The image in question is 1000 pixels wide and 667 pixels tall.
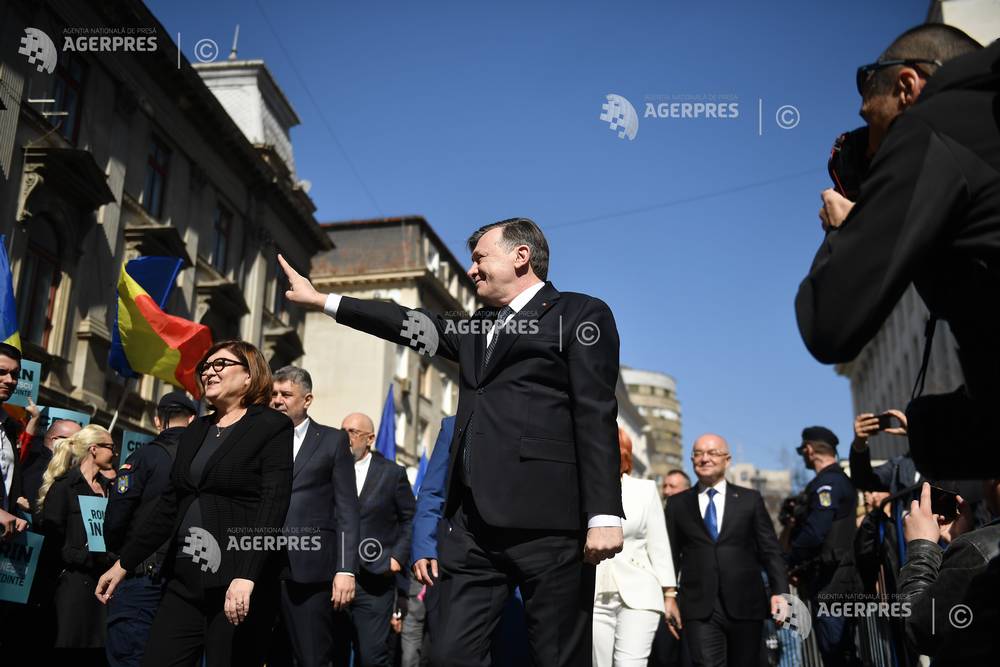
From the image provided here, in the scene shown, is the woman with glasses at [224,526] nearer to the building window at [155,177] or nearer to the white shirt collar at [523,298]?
the white shirt collar at [523,298]

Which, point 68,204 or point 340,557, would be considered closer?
point 340,557

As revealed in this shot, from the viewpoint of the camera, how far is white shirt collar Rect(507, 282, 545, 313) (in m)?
4.11

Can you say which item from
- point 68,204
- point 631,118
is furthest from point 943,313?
point 68,204

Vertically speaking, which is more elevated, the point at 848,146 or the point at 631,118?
the point at 631,118

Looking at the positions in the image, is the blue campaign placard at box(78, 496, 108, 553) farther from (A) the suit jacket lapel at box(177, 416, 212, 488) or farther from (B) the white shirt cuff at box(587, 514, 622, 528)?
(B) the white shirt cuff at box(587, 514, 622, 528)

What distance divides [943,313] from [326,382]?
132 feet

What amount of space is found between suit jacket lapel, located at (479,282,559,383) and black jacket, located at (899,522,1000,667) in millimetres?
1809

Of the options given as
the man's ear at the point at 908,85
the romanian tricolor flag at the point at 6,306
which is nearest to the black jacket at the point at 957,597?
the man's ear at the point at 908,85

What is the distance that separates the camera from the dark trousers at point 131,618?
6062 mm

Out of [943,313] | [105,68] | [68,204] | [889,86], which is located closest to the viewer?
[943,313]

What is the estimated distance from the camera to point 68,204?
18.8m

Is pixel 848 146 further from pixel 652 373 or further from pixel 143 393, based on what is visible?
pixel 652 373

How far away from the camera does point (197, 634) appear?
436 cm

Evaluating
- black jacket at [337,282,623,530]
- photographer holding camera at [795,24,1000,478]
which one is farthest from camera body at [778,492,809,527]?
photographer holding camera at [795,24,1000,478]
